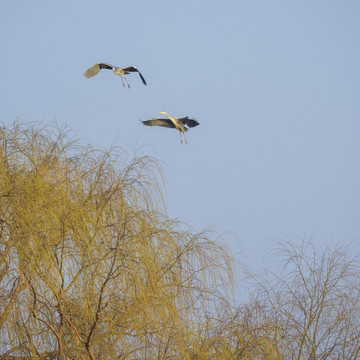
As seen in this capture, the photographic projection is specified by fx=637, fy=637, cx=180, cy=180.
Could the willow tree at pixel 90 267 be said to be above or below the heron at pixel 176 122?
below

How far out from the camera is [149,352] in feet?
15.4

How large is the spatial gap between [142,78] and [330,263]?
2709mm

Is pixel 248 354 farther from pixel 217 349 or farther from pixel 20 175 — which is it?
pixel 20 175

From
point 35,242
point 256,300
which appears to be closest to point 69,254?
point 35,242

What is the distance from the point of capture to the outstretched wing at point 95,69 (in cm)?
711

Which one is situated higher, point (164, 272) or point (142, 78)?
point (142, 78)

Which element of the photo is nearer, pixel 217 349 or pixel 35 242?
pixel 35 242

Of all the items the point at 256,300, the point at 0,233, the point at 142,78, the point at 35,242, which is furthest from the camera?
the point at 142,78

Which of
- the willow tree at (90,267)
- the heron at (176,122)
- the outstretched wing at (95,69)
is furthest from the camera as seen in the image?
the outstretched wing at (95,69)

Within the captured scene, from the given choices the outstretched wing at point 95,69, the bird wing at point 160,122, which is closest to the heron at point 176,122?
the bird wing at point 160,122

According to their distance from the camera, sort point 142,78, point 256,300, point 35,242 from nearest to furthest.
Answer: point 35,242
point 256,300
point 142,78

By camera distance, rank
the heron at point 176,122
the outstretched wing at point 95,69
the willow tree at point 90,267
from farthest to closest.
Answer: the outstretched wing at point 95,69 < the heron at point 176,122 < the willow tree at point 90,267

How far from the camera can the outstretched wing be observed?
23.3 feet

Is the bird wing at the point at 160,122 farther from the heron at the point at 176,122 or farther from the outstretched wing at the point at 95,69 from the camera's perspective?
the outstretched wing at the point at 95,69
